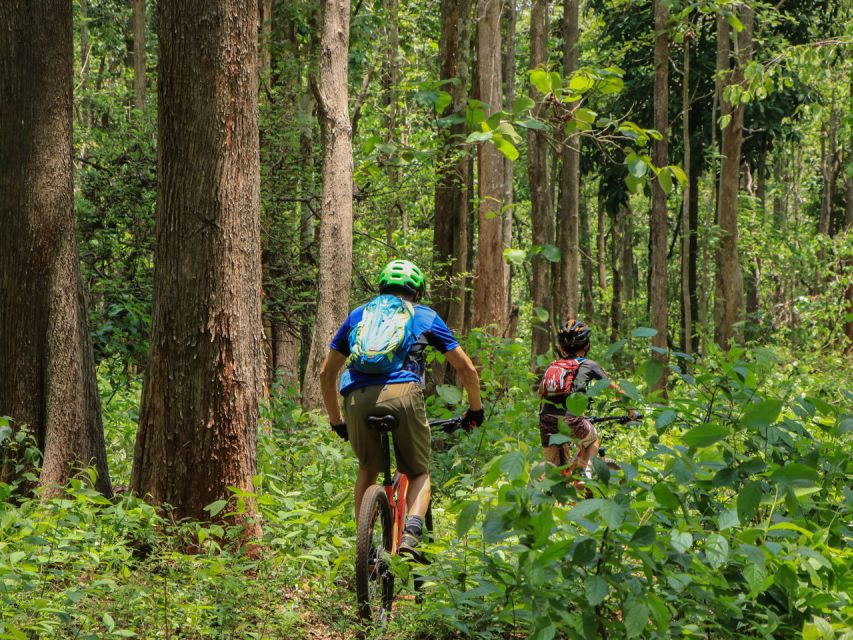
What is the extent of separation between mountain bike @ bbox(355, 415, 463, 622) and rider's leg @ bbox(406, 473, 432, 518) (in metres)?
Result: 0.05

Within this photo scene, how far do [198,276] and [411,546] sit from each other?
2240mm

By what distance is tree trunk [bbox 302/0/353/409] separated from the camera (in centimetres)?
1001

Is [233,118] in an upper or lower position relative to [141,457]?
upper

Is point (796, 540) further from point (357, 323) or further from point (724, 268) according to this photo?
point (724, 268)

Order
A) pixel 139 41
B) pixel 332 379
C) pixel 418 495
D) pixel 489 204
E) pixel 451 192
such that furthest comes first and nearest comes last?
pixel 139 41 → pixel 451 192 → pixel 489 204 → pixel 332 379 → pixel 418 495

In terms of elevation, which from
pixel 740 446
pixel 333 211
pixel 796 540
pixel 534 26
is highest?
pixel 534 26

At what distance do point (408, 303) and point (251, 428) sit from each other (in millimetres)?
1457

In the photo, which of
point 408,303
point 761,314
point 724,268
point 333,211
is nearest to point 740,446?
point 408,303

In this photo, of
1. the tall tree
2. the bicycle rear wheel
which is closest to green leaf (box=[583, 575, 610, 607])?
the bicycle rear wheel

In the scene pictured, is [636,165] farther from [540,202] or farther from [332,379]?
[540,202]

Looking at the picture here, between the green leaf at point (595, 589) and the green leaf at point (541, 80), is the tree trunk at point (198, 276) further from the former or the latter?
the green leaf at point (595, 589)

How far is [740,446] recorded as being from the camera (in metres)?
4.81

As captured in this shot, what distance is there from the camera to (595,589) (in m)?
3.45

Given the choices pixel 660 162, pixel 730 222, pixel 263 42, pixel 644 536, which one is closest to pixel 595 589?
pixel 644 536
